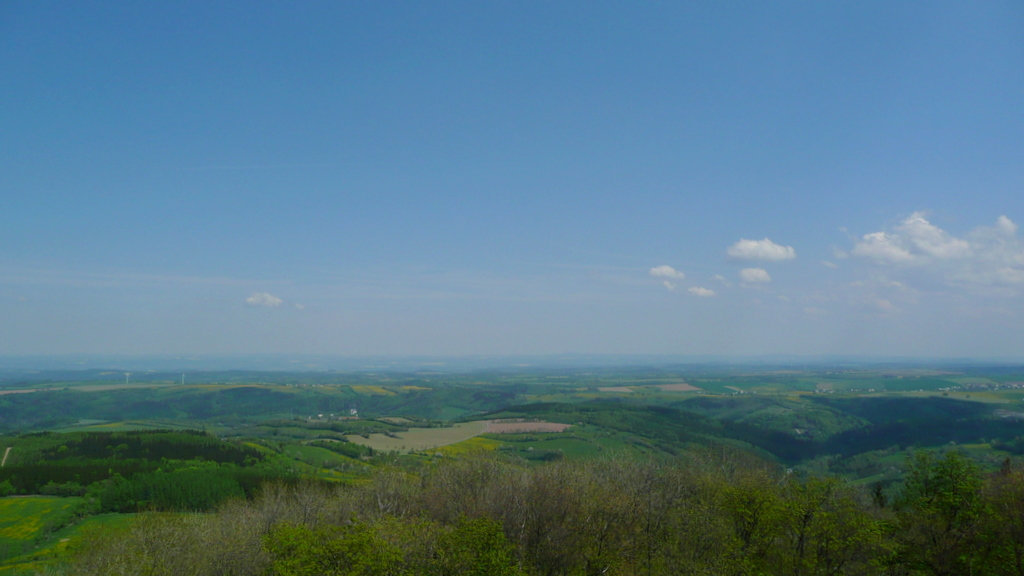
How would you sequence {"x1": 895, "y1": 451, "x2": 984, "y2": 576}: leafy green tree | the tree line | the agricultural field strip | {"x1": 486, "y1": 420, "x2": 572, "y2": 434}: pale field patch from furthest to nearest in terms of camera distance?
{"x1": 486, "y1": 420, "x2": 572, "y2": 434}: pale field patch
the agricultural field strip
{"x1": 895, "y1": 451, "x2": 984, "y2": 576}: leafy green tree
the tree line

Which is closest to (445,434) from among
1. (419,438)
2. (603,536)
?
(419,438)

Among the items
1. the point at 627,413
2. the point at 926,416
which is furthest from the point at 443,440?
the point at 926,416

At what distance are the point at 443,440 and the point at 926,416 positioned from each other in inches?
6178

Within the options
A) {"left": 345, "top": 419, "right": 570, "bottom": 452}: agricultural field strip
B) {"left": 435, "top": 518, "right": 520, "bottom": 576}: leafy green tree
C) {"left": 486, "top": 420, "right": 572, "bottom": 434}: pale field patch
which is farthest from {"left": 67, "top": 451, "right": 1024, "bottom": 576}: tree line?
{"left": 486, "top": 420, "right": 572, "bottom": 434}: pale field patch

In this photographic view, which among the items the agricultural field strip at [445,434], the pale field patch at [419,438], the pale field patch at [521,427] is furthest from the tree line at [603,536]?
the pale field patch at [521,427]

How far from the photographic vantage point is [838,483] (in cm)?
3562

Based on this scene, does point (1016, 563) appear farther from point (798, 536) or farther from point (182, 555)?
point (182, 555)

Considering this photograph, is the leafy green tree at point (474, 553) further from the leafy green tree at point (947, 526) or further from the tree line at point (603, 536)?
the leafy green tree at point (947, 526)

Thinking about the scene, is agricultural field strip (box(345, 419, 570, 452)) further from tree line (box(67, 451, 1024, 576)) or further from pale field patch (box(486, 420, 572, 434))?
tree line (box(67, 451, 1024, 576))

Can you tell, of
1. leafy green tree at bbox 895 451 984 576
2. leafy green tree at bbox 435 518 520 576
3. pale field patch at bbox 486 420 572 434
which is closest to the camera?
leafy green tree at bbox 435 518 520 576

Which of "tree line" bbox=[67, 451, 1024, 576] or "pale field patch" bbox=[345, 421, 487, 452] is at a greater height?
"tree line" bbox=[67, 451, 1024, 576]

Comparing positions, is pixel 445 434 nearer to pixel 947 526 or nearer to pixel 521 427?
pixel 521 427

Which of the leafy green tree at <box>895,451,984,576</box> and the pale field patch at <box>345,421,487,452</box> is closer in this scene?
the leafy green tree at <box>895,451,984,576</box>

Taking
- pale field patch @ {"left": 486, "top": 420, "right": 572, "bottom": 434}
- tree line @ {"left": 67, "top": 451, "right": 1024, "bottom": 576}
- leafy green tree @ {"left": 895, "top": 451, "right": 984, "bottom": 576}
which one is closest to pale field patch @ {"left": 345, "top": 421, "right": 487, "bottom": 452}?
pale field patch @ {"left": 486, "top": 420, "right": 572, "bottom": 434}
